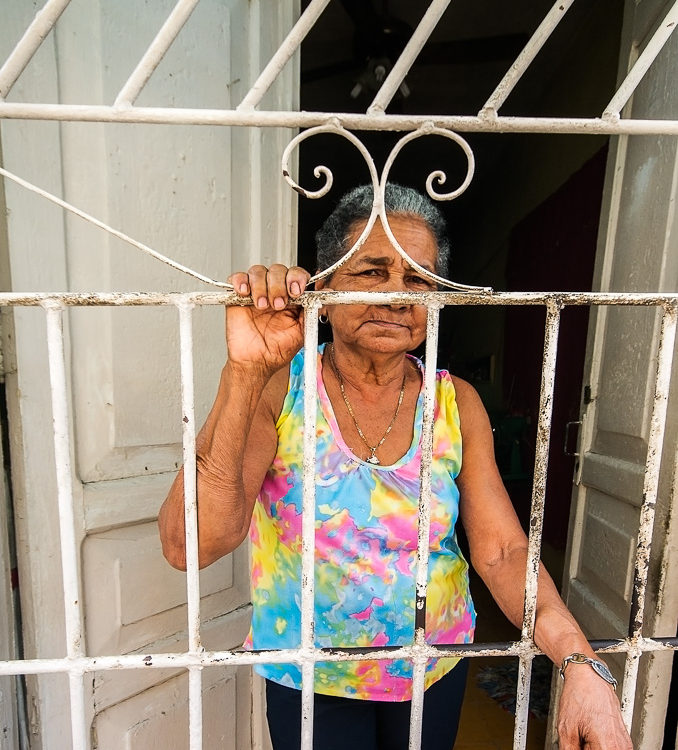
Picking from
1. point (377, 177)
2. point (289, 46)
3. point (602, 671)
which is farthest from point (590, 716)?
point (289, 46)

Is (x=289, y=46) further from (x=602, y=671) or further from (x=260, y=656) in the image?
(x=602, y=671)

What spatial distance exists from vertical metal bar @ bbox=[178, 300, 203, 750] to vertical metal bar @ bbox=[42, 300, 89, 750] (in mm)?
178

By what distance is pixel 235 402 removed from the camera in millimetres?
811

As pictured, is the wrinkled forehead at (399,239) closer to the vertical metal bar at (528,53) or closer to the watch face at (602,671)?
the vertical metal bar at (528,53)

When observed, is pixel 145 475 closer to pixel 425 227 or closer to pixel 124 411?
pixel 124 411

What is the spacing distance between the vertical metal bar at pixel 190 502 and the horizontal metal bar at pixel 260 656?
40mm

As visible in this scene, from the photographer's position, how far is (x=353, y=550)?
3.57ft

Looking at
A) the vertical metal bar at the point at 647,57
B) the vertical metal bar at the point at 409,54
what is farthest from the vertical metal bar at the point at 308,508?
the vertical metal bar at the point at 647,57

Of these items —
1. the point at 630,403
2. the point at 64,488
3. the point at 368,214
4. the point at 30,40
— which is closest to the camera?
the point at 30,40

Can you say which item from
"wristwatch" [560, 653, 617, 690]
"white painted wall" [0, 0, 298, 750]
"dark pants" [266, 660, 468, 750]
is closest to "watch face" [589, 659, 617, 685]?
"wristwatch" [560, 653, 617, 690]

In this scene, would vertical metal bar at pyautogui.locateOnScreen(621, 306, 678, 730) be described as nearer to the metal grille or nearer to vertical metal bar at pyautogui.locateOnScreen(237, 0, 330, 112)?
the metal grille

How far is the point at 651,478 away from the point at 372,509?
21.2 inches

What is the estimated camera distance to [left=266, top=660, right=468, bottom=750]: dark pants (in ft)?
3.83

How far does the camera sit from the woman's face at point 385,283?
1121 mm
